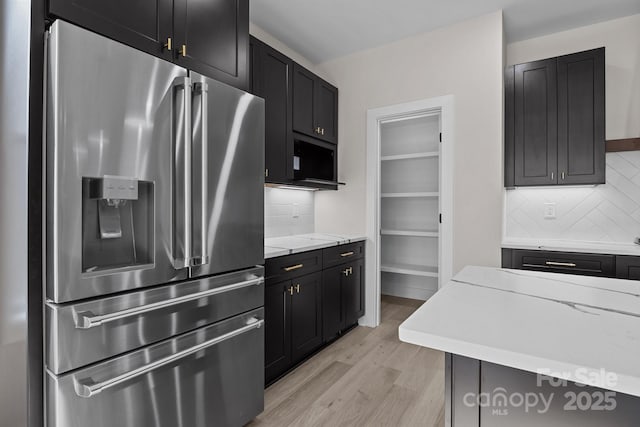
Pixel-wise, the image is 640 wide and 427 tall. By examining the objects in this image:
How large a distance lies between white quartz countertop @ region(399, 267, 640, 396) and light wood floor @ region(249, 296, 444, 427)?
1159mm

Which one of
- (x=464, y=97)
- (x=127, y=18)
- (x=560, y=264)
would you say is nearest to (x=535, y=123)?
(x=464, y=97)

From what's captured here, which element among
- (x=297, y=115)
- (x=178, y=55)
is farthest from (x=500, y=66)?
(x=178, y=55)

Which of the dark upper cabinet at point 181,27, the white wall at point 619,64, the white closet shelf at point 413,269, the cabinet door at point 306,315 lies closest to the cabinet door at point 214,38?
the dark upper cabinet at point 181,27

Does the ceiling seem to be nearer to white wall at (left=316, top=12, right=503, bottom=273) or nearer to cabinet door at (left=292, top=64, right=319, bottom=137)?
white wall at (left=316, top=12, right=503, bottom=273)

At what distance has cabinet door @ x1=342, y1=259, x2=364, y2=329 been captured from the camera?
119 inches

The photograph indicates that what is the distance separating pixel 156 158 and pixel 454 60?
2.70 m

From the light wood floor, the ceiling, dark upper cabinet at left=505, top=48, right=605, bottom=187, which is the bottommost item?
the light wood floor

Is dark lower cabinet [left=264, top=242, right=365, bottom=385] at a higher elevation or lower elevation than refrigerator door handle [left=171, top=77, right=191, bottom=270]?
lower

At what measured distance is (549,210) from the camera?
118 inches

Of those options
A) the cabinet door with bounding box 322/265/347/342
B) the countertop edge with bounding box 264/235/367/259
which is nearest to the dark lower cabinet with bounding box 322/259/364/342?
the cabinet door with bounding box 322/265/347/342

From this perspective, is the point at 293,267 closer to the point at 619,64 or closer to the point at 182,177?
the point at 182,177

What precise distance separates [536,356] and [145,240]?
4.42ft

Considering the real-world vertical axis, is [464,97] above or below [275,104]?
above

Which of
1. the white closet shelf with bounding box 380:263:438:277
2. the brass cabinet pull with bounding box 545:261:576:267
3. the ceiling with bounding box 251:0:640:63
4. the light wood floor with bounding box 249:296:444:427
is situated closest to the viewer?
the light wood floor with bounding box 249:296:444:427
